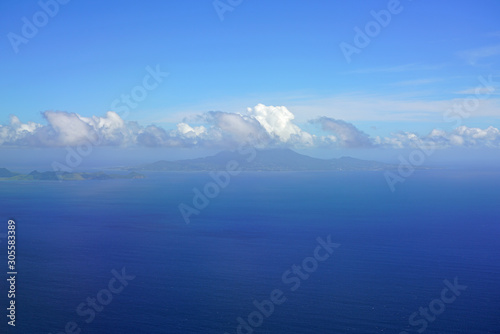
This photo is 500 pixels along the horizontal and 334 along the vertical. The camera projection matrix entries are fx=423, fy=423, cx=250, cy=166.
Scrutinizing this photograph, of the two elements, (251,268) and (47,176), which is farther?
(47,176)

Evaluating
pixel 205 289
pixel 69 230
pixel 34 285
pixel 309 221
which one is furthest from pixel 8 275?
pixel 309 221

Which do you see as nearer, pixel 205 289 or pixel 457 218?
pixel 205 289

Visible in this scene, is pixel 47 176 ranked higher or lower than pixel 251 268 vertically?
higher

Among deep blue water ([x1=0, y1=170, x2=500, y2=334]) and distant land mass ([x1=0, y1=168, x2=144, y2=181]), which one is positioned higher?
distant land mass ([x1=0, y1=168, x2=144, y2=181])

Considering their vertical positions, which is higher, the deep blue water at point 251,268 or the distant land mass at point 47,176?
the distant land mass at point 47,176

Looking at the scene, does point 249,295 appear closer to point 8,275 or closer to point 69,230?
point 8,275

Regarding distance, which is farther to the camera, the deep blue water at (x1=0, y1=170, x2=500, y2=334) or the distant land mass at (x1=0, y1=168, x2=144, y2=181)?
the distant land mass at (x1=0, y1=168, x2=144, y2=181)

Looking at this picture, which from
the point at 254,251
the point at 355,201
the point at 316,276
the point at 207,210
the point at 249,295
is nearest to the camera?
the point at 249,295

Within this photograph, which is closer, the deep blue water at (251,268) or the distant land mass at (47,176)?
the deep blue water at (251,268)
